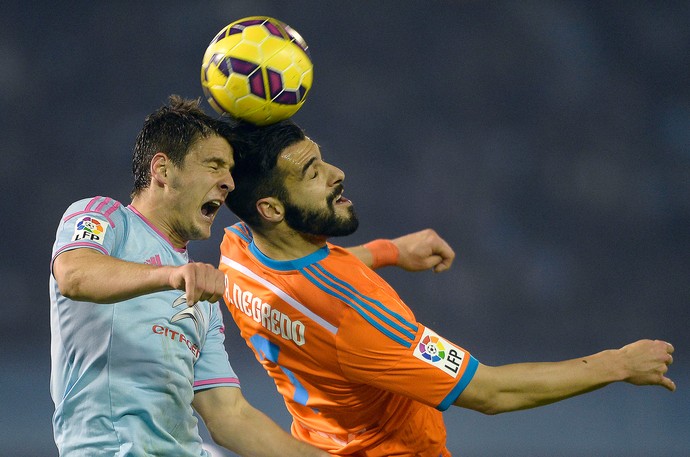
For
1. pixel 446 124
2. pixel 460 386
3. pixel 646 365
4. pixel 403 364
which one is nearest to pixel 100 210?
pixel 403 364

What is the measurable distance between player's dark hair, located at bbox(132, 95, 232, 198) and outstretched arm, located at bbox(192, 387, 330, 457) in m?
0.75

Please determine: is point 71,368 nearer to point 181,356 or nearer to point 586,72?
point 181,356

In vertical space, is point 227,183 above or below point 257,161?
below

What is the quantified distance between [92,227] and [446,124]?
499 centimetres

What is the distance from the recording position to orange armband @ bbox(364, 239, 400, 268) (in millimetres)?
4035

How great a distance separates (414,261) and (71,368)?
1.67 meters

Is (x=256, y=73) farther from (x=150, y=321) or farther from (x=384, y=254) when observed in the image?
(x=384, y=254)

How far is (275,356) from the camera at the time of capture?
132 inches

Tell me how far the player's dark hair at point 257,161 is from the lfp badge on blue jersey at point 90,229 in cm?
62

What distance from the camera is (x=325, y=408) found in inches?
133

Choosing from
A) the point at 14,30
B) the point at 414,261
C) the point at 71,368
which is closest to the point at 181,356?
the point at 71,368

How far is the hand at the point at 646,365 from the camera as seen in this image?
3152mm

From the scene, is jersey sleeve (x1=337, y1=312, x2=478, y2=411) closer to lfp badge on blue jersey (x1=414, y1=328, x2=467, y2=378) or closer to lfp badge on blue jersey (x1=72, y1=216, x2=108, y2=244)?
lfp badge on blue jersey (x1=414, y1=328, x2=467, y2=378)

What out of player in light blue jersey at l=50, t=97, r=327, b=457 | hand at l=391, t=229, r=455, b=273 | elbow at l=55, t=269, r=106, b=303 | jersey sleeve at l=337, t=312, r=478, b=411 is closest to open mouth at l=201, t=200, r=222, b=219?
player in light blue jersey at l=50, t=97, r=327, b=457
